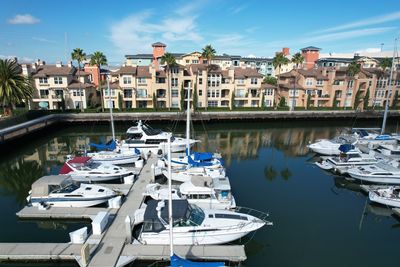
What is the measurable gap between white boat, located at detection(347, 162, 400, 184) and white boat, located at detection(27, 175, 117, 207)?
90.2ft

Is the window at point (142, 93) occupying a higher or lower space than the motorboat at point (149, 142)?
higher

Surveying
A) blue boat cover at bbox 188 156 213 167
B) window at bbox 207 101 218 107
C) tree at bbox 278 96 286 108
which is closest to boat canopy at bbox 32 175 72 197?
blue boat cover at bbox 188 156 213 167

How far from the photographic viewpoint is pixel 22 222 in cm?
2209


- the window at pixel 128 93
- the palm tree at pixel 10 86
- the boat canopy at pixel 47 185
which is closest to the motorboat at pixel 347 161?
the boat canopy at pixel 47 185

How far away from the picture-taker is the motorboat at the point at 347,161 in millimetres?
34409

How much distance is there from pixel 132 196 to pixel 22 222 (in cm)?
910

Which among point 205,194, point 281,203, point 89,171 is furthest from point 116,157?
point 281,203

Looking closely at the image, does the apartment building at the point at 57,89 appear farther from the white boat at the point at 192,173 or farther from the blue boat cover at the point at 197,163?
the white boat at the point at 192,173

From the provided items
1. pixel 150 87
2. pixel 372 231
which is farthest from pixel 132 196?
pixel 150 87

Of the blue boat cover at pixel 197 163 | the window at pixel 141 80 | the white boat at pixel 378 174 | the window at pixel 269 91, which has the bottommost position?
the white boat at pixel 378 174

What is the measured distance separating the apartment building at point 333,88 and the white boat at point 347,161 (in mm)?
37795

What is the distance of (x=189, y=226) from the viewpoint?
17.9 meters

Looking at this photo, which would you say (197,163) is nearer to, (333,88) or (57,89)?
(57,89)

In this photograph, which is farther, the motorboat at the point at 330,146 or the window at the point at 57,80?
the window at the point at 57,80
